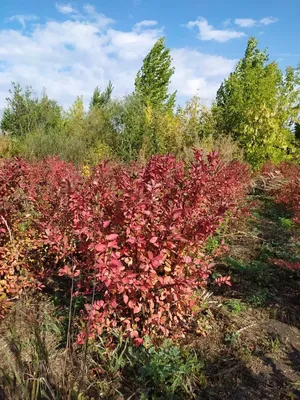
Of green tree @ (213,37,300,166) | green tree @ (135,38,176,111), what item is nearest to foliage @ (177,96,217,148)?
green tree @ (213,37,300,166)

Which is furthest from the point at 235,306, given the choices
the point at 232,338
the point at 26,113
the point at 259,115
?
the point at 26,113

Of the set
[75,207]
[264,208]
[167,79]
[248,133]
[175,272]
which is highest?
[167,79]

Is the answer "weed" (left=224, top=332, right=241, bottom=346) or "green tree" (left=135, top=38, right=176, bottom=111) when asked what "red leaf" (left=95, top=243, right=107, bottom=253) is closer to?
"weed" (left=224, top=332, right=241, bottom=346)

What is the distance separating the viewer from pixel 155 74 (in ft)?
88.8

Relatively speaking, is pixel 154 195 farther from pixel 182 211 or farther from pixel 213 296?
pixel 213 296

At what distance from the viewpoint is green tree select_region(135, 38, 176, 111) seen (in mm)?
26766

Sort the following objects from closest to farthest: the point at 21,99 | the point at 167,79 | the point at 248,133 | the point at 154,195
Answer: the point at 154,195
the point at 248,133
the point at 21,99
the point at 167,79

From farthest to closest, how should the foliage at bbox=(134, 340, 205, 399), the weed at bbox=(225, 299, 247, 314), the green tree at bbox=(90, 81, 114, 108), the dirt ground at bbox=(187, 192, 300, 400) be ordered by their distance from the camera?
the green tree at bbox=(90, 81, 114, 108)
the weed at bbox=(225, 299, 247, 314)
the dirt ground at bbox=(187, 192, 300, 400)
the foliage at bbox=(134, 340, 205, 399)

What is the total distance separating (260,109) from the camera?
16203 mm

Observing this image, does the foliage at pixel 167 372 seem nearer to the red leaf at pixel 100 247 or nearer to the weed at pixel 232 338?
the weed at pixel 232 338

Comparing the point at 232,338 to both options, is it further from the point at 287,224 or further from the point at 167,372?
the point at 287,224

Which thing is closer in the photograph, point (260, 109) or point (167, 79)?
point (260, 109)

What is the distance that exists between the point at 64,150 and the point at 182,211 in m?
15.6

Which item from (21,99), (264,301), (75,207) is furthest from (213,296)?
(21,99)
